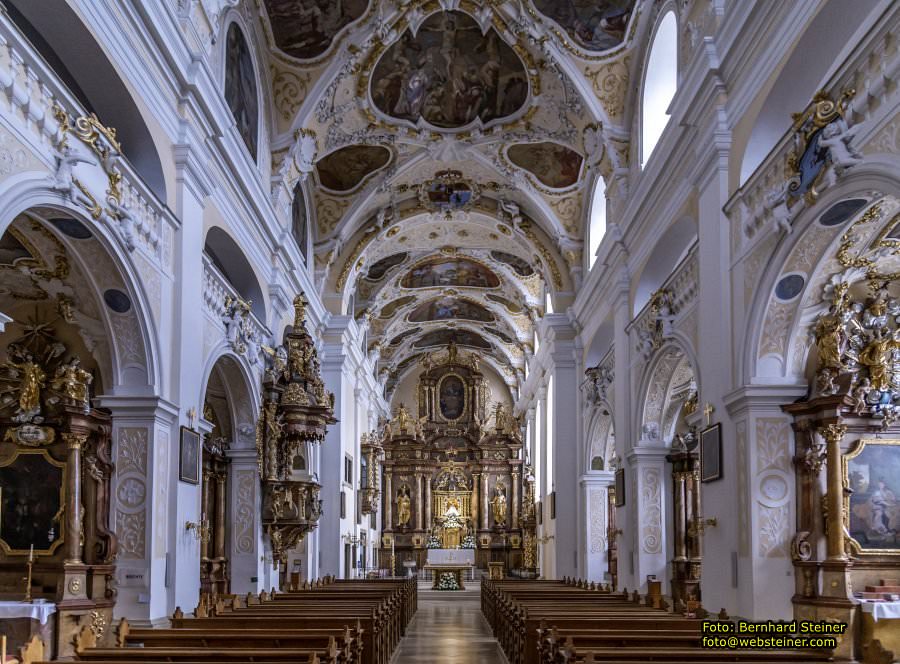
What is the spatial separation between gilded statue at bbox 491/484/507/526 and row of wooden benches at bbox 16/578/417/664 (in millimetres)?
23899

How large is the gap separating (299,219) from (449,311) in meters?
14.9

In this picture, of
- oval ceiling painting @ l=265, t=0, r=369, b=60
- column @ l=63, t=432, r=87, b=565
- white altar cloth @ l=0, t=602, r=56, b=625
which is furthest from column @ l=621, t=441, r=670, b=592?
white altar cloth @ l=0, t=602, r=56, b=625

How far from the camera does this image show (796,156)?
28.2 feet

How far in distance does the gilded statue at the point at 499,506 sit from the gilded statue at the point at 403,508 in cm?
322

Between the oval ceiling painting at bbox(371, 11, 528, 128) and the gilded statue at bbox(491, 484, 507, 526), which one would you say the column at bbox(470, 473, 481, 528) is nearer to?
the gilded statue at bbox(491, 484, 507, 526)

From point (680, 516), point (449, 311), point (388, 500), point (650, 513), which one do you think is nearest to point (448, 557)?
point (388, 500)

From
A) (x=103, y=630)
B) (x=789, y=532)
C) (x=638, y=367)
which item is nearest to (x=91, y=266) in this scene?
(x=103, y=630)

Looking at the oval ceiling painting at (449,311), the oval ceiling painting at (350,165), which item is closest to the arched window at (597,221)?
the oval ceiling painting at (350,165)

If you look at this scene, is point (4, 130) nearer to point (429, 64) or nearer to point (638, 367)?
point (638, 367)

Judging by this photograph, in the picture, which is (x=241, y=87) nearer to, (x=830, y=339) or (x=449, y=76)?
(x=449, y=76)

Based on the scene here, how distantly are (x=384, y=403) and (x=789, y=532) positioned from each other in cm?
2942

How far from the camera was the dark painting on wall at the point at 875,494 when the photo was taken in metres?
9.81

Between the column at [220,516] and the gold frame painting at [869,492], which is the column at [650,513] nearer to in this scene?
the gold frame painting at [869,492]

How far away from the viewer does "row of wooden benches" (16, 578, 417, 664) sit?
275 inches
